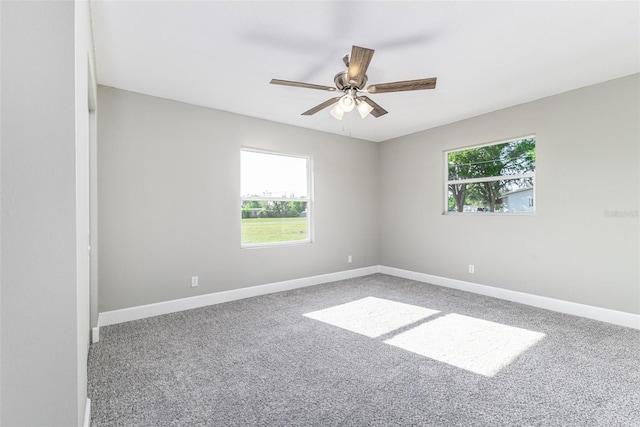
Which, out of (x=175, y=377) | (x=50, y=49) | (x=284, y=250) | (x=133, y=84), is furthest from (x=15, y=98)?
(x=284, y=250)

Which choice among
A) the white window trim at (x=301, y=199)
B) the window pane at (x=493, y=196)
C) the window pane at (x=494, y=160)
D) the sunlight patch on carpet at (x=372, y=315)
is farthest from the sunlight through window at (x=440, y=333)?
the window pane at (x=494, y=160)

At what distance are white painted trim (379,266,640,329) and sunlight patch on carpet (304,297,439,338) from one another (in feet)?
3.83

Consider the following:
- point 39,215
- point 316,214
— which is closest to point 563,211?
→ point 316,214

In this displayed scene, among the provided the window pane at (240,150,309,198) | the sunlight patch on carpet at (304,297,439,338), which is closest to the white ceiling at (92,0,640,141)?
the window pane at (240,150,309,198)

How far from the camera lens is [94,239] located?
274cm

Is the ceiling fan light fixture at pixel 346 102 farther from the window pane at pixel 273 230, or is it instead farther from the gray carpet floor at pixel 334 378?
the window pane at pixel 273 230

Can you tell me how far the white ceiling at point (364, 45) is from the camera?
2041 mm

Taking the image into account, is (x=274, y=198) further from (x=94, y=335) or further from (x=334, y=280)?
(x=94, y=335)

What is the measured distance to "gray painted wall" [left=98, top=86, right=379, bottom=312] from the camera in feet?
10.5

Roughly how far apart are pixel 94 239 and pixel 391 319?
297cm

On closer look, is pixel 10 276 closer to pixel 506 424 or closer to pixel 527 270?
pixel 506 424

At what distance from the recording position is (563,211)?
11.4 feet

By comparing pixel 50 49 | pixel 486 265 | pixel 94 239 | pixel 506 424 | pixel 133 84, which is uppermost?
pixel 133 84

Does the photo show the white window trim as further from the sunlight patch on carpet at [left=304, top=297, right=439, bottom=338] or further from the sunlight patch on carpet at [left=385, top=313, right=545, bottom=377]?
the sunlight patch on carpet at [left=385, top=313, right=545, bottom=377]
